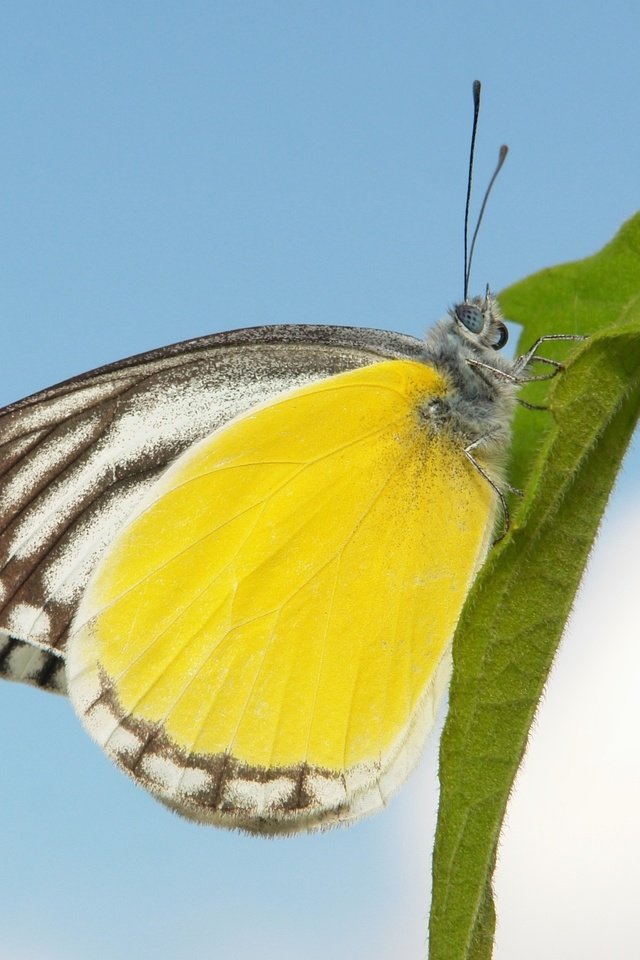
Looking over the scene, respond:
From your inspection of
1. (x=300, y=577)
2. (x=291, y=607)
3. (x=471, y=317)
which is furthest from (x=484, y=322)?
(x=291, y=607)

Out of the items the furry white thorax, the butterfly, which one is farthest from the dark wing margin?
the furry white thorax

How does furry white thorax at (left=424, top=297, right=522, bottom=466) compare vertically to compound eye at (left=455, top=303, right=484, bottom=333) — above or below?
below

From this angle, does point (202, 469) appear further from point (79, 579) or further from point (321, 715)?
point (321, 715)

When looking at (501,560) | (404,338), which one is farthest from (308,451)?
(501,560)

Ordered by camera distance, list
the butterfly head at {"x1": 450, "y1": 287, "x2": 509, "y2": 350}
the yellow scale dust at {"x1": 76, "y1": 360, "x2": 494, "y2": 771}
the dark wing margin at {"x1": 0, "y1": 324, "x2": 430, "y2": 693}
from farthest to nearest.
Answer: the dark wing margin at {"x1": 0, "y1": 324, "x2": 430, "y2": 693} → the butterfly head at {"x1": 450, "y1": 287, "x2": 509, "y2": 350} → the yellow scale dust at {"x1": 76, "y1": 360, "x2": 494, "y2": 771}

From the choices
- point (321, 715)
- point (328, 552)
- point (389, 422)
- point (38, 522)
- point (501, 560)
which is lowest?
point (501, 560)

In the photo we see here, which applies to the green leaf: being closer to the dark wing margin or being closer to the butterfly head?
the butterfly head

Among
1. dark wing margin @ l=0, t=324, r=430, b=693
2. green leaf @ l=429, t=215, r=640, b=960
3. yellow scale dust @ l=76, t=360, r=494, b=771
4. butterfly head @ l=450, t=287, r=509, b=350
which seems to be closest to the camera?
green leaf @ l=429, t=215, r=640, b=960
